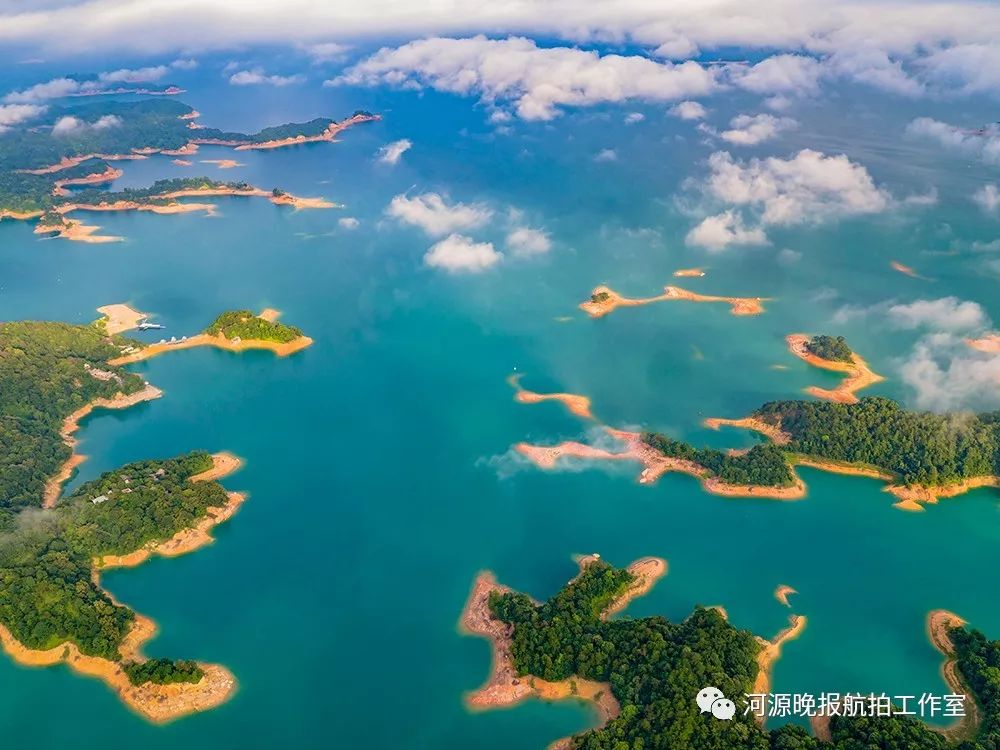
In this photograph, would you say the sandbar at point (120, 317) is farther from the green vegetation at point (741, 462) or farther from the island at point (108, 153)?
the green vegetation at point (741, 462)

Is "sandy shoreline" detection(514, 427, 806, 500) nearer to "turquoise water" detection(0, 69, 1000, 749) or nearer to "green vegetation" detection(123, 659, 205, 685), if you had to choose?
"turquoise water" detection(0, 69, 1000, 749)

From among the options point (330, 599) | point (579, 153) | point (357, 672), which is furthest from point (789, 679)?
point (579, 153)

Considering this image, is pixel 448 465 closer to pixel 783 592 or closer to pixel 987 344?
pixel 783 592

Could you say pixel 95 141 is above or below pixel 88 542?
above

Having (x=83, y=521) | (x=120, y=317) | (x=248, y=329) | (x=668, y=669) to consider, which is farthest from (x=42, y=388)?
(x=668, y=669)

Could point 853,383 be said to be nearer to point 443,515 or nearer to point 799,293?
point 799,293

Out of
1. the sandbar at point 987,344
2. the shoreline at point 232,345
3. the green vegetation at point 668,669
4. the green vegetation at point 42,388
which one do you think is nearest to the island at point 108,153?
the shoreline at point 232,345
